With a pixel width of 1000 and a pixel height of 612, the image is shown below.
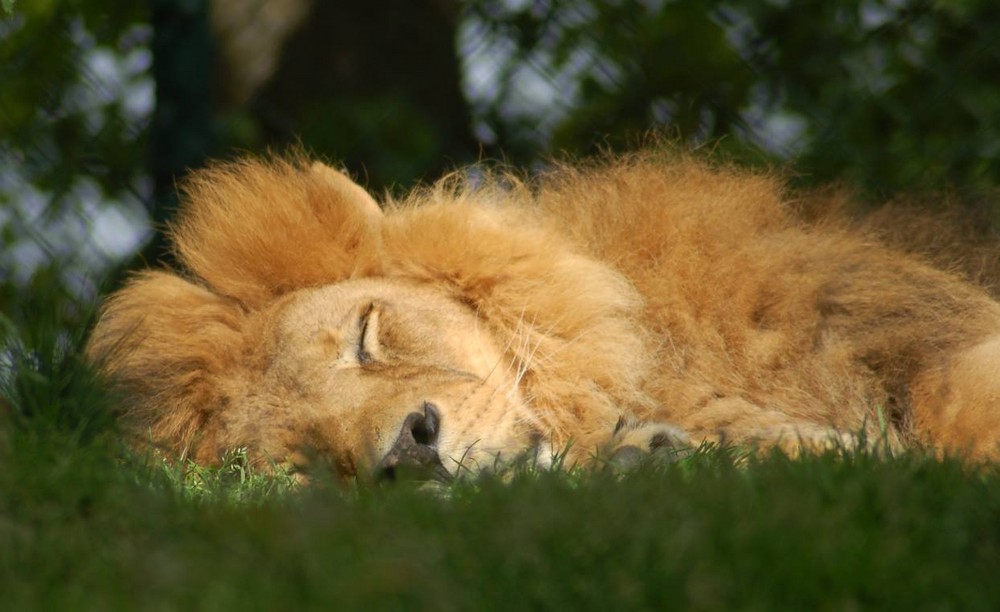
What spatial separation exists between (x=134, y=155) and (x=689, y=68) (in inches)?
101

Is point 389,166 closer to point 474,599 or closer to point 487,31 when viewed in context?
point 487,31

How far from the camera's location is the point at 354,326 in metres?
3.47

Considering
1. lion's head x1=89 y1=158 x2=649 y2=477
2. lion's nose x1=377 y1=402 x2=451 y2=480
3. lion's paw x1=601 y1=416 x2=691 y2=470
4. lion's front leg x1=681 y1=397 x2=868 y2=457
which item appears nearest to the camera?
lion's nose x1=377 y1=402 x2=451 y2=480

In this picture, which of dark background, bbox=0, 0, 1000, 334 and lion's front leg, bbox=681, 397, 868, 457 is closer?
lion's front leg, bbox=681, 397, 868, 457

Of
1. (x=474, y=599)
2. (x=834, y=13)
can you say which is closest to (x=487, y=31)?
(x=834, y=13)

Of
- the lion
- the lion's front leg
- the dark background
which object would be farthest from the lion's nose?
the dark background

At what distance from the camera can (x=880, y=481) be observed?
7.23 feet

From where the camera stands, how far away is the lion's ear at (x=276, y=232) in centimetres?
372

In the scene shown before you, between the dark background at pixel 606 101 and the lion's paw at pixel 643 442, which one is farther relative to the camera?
the dark background at pixel 606 101

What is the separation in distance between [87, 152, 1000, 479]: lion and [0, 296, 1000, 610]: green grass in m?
0.71

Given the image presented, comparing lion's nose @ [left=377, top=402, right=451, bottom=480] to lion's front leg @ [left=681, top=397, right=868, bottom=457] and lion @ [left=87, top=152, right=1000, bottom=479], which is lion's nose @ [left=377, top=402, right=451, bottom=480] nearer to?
lion @ [left=87, top=152, right=1000, bottom=479]

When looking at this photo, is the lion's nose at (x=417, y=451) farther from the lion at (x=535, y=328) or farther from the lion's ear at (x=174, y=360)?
the lion's ear at (x=174, y=360)

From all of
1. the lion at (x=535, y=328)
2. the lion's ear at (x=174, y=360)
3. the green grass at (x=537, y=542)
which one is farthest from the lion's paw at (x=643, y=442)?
the lion's ear at (x=174, y=360)

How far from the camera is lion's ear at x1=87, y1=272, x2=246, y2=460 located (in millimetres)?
3570
